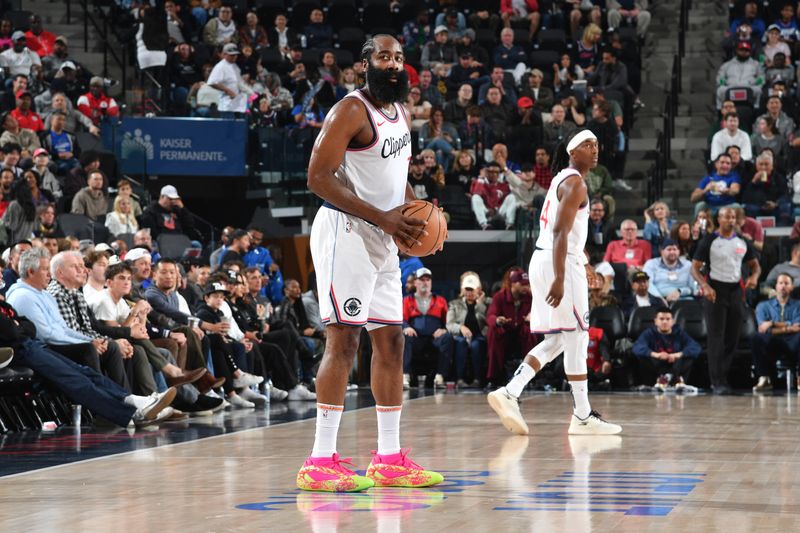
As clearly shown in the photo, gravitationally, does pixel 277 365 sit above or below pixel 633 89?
below

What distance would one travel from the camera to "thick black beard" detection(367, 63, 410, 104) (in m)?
6.03

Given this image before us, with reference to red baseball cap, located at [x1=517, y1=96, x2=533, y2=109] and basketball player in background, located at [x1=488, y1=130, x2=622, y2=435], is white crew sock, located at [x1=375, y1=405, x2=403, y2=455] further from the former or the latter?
red baseball cap, located at [x1=517, y1=96, x2=533, y2=109]

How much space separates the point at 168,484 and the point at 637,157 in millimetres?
15021

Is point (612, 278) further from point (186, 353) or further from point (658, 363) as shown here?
point (186, 353)

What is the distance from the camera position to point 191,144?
61.4ft


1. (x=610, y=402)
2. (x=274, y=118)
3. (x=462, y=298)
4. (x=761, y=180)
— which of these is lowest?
(x=610, y=402)

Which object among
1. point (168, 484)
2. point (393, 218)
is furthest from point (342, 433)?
point (393, 218)

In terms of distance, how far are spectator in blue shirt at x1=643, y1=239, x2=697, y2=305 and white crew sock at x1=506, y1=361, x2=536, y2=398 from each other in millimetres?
6411

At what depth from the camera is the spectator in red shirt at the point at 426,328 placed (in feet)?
50.0

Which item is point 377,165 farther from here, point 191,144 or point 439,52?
point 439,52

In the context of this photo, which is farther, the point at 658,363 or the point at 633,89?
the point at 633,89

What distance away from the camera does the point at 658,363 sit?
555 inches

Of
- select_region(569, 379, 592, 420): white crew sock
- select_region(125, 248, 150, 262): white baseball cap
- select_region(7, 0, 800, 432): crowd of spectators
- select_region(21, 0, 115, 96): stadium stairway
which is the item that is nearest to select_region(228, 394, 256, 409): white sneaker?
select_region(7, 0, 800, 432): crowd of spectators

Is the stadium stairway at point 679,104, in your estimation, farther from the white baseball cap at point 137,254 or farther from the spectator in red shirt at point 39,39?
the spectator in red shirt at point 39,39
